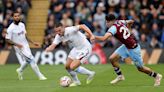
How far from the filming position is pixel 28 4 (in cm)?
3566

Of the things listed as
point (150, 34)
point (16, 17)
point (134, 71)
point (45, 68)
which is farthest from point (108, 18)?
point (150, 34)

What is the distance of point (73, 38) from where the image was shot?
18.5m

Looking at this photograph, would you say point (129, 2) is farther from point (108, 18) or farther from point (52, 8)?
point (108, 18)

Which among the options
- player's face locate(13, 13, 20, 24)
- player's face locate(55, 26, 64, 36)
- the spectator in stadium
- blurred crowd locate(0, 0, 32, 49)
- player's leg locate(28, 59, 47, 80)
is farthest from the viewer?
blurred crowd locate(0, 0, 32, 49)

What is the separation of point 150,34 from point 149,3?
205 cm

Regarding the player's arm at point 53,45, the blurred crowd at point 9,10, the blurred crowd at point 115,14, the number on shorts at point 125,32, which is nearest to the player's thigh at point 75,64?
the player's arm at point 53,45

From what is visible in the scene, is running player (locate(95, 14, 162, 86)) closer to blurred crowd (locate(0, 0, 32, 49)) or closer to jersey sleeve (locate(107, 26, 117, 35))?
jersey sleeve (locate(107, 26, 117, 35))

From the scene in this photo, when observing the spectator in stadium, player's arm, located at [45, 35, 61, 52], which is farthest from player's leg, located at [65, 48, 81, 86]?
the spectator in stadium

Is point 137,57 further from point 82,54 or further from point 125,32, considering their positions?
point 82,54

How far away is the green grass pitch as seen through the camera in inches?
691

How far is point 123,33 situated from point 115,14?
1403cm

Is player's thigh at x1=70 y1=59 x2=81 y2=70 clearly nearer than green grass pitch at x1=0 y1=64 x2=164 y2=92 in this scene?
No

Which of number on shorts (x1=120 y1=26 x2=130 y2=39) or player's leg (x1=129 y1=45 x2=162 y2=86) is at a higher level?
number on shorts (x1=120 y1=26 x2=130 y2=39)

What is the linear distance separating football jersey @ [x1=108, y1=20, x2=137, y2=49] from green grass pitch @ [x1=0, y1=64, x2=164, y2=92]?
124 centimetres
